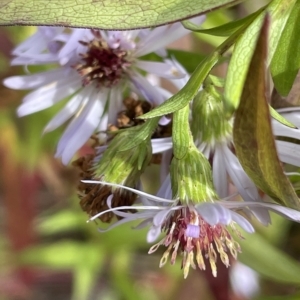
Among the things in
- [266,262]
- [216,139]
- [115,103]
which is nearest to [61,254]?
[266,262]

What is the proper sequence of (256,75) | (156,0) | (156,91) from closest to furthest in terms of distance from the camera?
(256,75), (156,0), (156,91)

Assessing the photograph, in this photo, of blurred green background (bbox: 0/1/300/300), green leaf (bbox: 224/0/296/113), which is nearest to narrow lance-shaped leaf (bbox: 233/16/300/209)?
green leaf (bbox: 224/0/296/113)

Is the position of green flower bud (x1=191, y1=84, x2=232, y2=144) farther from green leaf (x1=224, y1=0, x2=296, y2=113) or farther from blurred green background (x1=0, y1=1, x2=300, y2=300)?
blurred green background (x1=0, y1=1, x2=300, y2=300)

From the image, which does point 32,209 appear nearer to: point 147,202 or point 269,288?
point 269,288

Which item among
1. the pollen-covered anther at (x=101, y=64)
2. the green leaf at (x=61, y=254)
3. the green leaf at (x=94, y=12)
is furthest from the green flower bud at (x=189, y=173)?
the green leaf at (x=61, y=254)

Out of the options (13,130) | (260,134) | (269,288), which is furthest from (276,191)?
(13,130)
